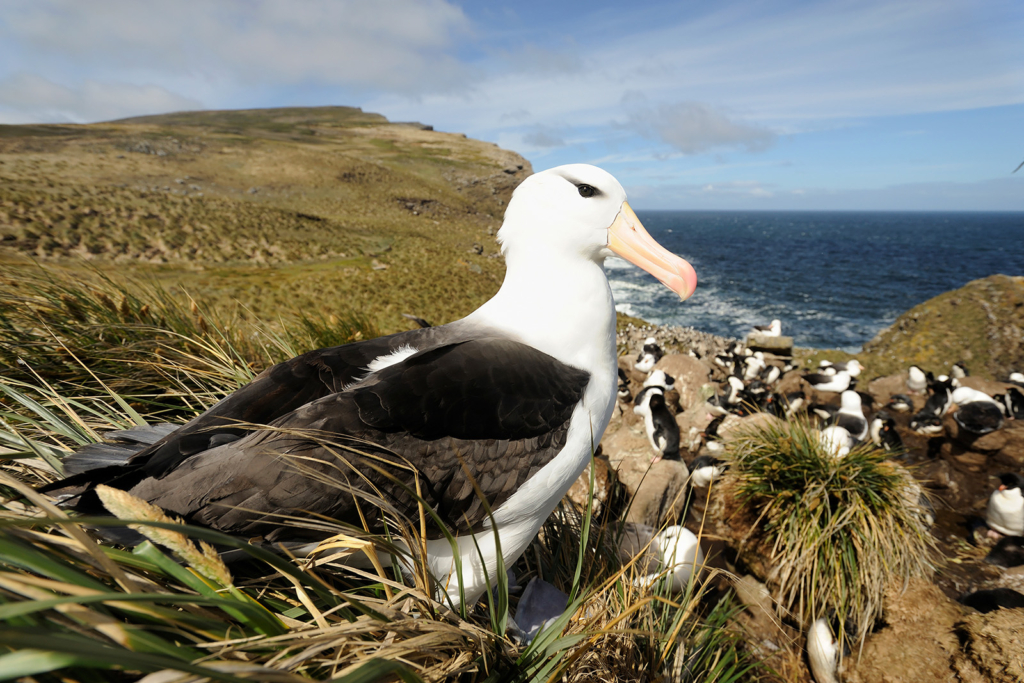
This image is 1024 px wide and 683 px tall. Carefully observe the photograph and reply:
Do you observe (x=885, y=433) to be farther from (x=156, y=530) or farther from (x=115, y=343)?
(x=115, y=343)

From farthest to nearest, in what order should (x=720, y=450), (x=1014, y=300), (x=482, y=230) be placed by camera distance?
1. (x=482, y=230)
2. (x=1014, y=300)
3. (x=720, y=450)

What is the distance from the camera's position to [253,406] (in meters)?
2.07

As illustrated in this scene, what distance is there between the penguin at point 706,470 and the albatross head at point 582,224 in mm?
3085

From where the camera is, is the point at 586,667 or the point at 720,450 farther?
the point at 720,450

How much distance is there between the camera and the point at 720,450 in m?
5.21

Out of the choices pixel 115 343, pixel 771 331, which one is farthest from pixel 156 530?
pixel 771 331

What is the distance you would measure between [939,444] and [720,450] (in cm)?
507

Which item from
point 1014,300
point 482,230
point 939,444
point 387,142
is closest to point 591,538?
point 939,444

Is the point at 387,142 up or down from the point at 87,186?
up

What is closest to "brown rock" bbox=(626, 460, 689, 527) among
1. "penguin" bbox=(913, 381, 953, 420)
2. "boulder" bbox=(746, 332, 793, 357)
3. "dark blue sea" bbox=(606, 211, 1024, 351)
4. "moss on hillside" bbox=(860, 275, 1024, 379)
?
"penguin" bbox=(913, 381, 953, 420)

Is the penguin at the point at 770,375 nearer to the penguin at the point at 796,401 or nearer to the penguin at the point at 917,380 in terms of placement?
the penguin at the point at 796,401

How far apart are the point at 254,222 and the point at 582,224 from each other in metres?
36.9

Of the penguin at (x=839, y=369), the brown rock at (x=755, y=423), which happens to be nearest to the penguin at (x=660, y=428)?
the brown rock at (x=755, y=423)

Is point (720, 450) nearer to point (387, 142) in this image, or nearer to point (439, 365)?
point (439, 365)
